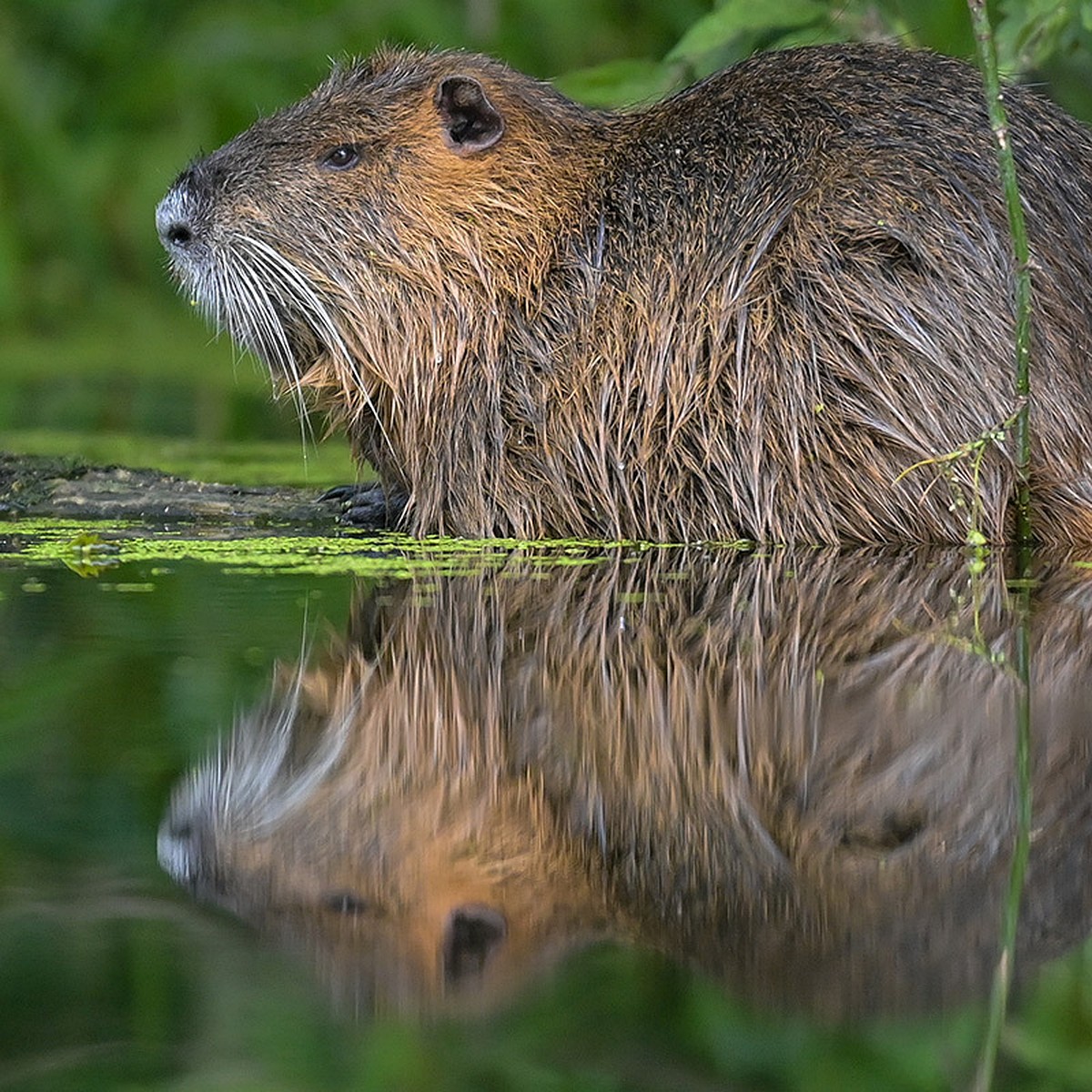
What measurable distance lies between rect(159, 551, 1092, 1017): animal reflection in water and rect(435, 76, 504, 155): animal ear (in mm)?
1191

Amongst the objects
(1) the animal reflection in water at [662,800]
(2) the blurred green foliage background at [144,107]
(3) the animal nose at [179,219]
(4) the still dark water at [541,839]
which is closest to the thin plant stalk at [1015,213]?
(4) the still dark water at [541,839]

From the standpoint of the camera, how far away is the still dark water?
1164mm

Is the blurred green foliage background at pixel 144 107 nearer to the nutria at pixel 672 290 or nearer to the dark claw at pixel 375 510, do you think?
the dark claw at pixel 375 510

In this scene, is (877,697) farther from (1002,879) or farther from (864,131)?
(864,131)

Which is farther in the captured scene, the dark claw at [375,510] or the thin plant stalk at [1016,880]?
the dark claw at [375,510]

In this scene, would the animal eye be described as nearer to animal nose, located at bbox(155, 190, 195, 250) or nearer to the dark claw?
animal nose, located at bbox(155, 190, 195, 250)

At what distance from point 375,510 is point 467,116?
719 millimetres

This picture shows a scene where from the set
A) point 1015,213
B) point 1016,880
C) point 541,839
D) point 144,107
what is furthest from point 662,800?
point 144,107

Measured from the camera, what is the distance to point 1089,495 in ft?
10.6

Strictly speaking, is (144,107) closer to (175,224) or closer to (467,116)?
(175,224)

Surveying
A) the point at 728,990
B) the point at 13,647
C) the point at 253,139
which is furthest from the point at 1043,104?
the point at 728,990

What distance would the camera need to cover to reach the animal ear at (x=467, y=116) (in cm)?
355

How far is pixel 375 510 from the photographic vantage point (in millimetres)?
3723

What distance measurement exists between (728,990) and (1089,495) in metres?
2.17
